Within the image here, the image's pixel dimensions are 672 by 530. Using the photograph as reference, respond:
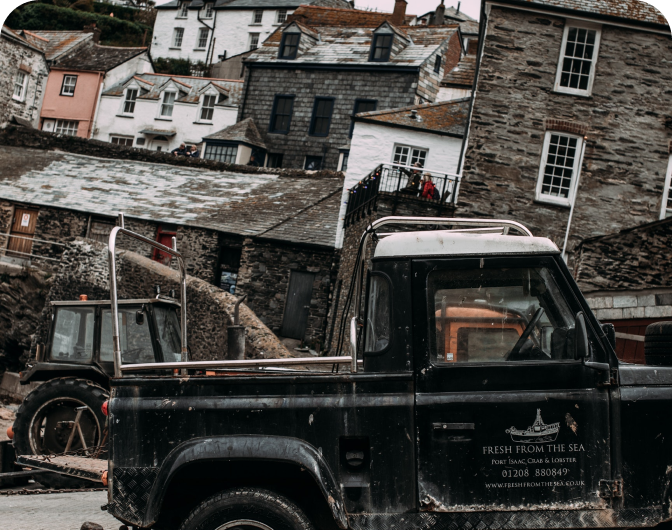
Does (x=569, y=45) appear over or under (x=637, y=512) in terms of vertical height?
over

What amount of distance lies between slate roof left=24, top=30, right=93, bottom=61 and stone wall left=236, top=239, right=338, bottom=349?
85.3 ft

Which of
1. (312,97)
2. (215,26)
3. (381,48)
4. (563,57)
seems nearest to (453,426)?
(563,57)

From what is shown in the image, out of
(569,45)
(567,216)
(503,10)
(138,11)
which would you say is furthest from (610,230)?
(138,11)

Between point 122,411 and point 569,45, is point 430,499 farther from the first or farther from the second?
point 569,45

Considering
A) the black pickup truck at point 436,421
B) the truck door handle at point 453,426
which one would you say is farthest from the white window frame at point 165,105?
the truck door handle at point 453,426

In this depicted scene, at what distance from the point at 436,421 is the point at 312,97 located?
33.0m

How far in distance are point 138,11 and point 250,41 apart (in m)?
14.6

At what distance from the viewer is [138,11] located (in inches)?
2474

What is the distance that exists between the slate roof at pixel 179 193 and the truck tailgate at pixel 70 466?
57.1 feet

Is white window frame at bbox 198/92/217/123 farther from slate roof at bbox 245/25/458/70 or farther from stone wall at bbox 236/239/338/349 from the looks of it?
stone wall at bbox 236/239/338/349

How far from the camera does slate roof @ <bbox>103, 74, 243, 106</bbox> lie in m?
40.2

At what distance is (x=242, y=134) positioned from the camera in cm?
3584

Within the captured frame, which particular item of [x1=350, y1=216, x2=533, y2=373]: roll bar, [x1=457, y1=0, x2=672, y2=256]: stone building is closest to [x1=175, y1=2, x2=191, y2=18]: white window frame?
[x1=457, y1=0, x2=672, y2=256]: stone building

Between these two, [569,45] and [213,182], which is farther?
[213,182]
